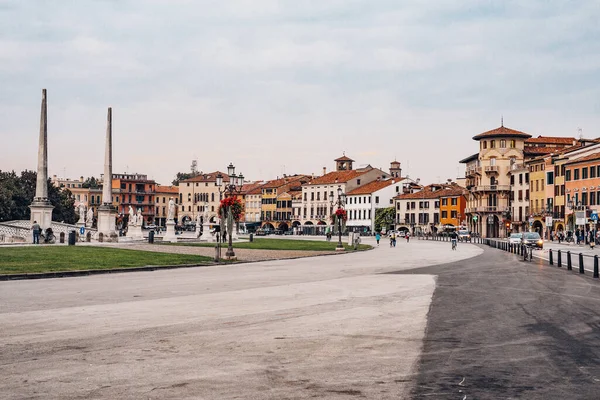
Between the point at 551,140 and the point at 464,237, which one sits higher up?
the point at 551,140

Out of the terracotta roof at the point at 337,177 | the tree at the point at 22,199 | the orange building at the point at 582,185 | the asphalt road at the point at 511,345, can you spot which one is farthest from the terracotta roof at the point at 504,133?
the asphalt road at the point at 511,345

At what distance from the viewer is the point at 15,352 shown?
34.7 feet

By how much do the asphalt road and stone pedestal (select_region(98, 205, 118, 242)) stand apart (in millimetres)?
48012

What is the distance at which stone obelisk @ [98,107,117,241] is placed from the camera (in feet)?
212

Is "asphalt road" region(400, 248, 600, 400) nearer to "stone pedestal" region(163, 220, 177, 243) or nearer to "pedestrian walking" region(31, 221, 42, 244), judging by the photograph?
"pedestrian walking" region(31, 221, 42, 244)

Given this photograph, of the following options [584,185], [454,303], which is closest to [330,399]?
[454,303]

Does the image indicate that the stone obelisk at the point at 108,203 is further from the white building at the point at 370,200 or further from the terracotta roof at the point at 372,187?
the terracotta roof at the point at 372,187

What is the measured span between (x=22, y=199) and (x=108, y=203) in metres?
51.2

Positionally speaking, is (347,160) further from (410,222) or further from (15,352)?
(15,352)

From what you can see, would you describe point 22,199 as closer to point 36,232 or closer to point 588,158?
point 36,232

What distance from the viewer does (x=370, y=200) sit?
160625mm

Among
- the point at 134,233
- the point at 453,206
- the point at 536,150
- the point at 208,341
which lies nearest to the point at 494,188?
the point at 536,150

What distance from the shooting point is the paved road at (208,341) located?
8516 millimetres

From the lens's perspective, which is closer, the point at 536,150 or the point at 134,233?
the point at 134,233
